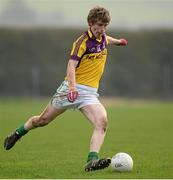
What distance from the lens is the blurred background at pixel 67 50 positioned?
36438mm

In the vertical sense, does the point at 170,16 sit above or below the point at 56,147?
above

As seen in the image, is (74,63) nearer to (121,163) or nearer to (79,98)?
(79,98)

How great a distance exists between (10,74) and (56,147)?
2463cm

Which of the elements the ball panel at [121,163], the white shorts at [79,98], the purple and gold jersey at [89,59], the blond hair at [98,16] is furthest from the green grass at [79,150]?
the blond hair at [98,16]

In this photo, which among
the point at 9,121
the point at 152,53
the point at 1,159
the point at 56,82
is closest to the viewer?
the point at 1,159

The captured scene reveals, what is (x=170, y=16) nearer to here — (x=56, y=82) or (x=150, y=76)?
→ (x=150, y=76)

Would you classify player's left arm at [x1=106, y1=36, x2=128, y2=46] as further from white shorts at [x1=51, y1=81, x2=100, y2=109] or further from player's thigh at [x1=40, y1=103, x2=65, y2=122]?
player's thigh at [x1=40, y1=103, x2=65, y2=122]

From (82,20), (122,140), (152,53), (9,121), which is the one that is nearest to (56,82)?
(82,20)

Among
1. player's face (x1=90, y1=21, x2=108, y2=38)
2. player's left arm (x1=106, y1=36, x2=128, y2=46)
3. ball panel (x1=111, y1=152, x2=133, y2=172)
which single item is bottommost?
ball panel (x1=111, y1=152, x2=133, y2=172)

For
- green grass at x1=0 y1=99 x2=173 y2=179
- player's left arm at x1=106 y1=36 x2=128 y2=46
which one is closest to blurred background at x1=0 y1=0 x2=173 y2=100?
green grass at x1=0 y1=99 x2=173 y2=179

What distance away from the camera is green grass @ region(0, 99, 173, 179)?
28.1 ft

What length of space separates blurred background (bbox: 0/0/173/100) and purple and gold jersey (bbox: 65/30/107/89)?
86.4 feet

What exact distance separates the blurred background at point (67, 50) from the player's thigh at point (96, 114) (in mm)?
26605

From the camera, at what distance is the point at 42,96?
3631 cm
